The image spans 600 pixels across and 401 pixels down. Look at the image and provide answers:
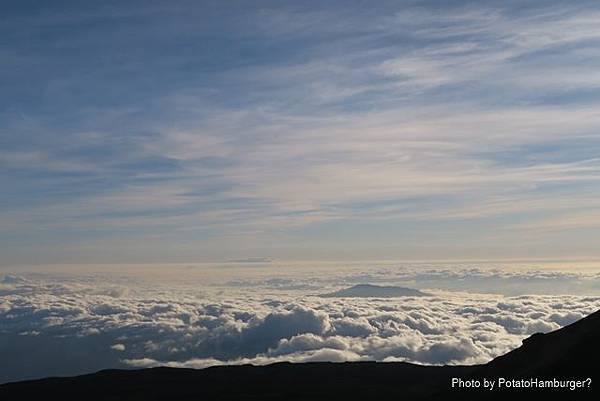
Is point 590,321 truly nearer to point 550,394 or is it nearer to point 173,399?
point 550,394

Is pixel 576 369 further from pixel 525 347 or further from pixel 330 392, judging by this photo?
pixel 330 392

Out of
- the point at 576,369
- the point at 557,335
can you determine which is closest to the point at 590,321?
the point at 557,335

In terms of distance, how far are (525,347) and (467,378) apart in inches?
526

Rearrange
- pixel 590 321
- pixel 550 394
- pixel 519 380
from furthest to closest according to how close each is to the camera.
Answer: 1. pixel 590 321
2. pixel 519 380
3. pixel 550 394

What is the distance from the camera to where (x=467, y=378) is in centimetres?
11344

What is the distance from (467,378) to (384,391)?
71.8 m

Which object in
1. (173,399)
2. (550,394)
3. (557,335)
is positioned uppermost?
(557,335)

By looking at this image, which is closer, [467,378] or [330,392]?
[467,378]

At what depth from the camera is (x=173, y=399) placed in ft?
647

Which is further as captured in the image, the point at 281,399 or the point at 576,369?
the point at 281,399

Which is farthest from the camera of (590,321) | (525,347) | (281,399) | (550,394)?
(281,399)

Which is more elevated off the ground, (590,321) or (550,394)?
(590,321)

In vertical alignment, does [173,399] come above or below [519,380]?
below

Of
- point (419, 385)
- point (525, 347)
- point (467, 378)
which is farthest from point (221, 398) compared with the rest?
point (525, 347)
